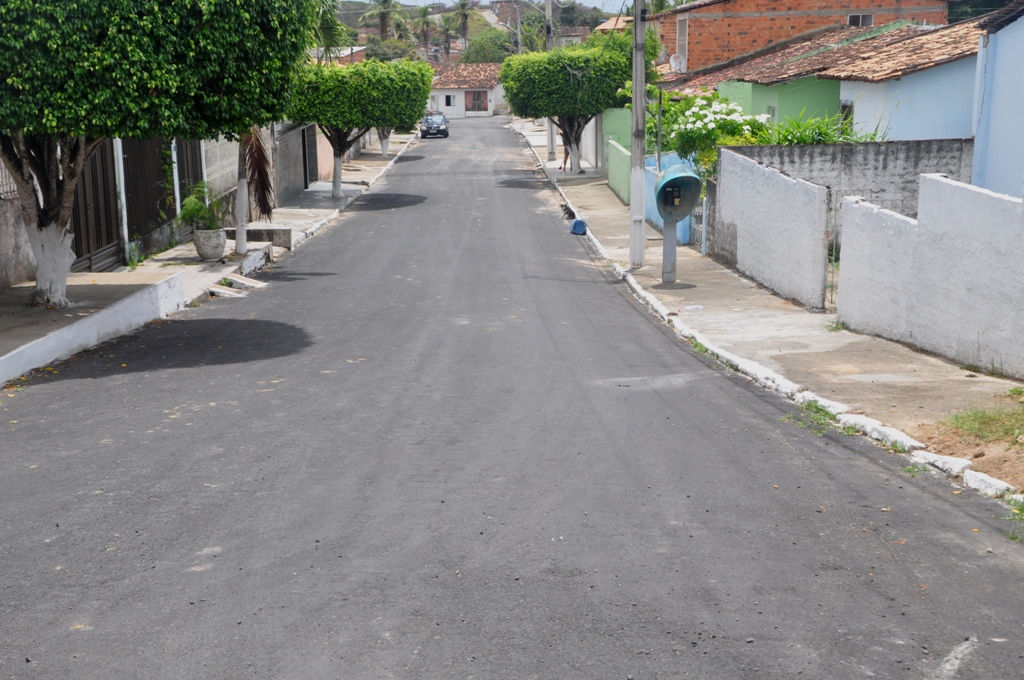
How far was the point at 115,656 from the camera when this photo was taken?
5055mm

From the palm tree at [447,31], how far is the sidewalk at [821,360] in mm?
129658

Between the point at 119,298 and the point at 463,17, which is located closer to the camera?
the point at 119,298

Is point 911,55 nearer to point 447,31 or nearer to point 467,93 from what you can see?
point 467,93

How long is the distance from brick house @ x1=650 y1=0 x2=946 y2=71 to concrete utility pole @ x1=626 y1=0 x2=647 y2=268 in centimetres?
1990

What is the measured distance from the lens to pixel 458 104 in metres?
109

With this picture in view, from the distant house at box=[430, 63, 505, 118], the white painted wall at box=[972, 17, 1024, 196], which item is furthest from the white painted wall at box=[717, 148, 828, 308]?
the distant house at box=[430, 63, 505, 118]

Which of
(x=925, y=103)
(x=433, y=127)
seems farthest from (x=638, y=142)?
(x=433, y=127)

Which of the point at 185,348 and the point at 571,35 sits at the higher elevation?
the point at 571,35

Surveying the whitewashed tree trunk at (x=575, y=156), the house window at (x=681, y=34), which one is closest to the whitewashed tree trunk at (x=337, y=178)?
the whitewashed tree trunk at (x=575, y=156)

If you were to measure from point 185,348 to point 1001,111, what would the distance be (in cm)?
1474

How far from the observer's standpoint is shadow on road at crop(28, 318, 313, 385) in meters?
12.3

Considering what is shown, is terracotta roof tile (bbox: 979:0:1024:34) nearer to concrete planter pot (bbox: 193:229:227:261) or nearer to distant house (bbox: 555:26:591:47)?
concrete planter pot (bbox: 193:229:227:261)

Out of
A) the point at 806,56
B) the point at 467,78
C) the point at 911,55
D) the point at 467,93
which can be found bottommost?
the point at 911,55

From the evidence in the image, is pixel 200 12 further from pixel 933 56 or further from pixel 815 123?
pixel 933 56
